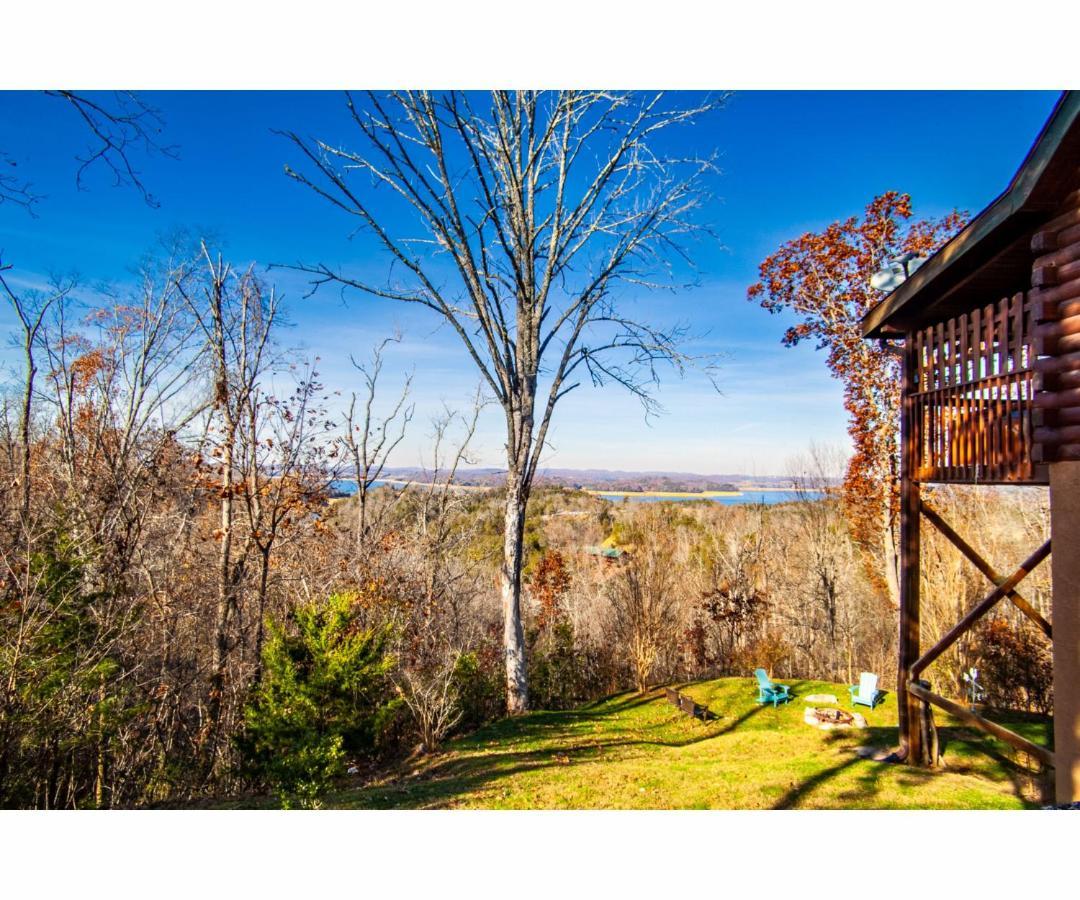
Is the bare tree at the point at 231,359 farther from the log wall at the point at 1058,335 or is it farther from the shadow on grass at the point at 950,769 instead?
the log wall at the point at 1058,335

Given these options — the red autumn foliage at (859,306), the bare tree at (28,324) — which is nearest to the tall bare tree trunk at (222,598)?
the bare tree at (28,324)

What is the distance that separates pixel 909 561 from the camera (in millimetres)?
3633

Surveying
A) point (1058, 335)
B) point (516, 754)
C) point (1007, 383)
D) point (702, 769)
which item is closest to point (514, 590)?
point (516, 754)

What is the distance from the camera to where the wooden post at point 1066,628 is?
243 cm

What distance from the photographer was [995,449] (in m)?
2.95

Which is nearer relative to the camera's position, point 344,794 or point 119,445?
point 344,794

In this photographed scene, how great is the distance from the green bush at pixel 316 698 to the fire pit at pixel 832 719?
385 cm

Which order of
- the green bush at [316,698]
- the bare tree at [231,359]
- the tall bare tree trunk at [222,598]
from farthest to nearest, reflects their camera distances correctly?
the bare tree at [231,359] → the tall bare tree trunk at [222,598] → the green bush at [316,698]

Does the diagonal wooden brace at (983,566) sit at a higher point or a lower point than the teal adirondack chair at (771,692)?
higher
